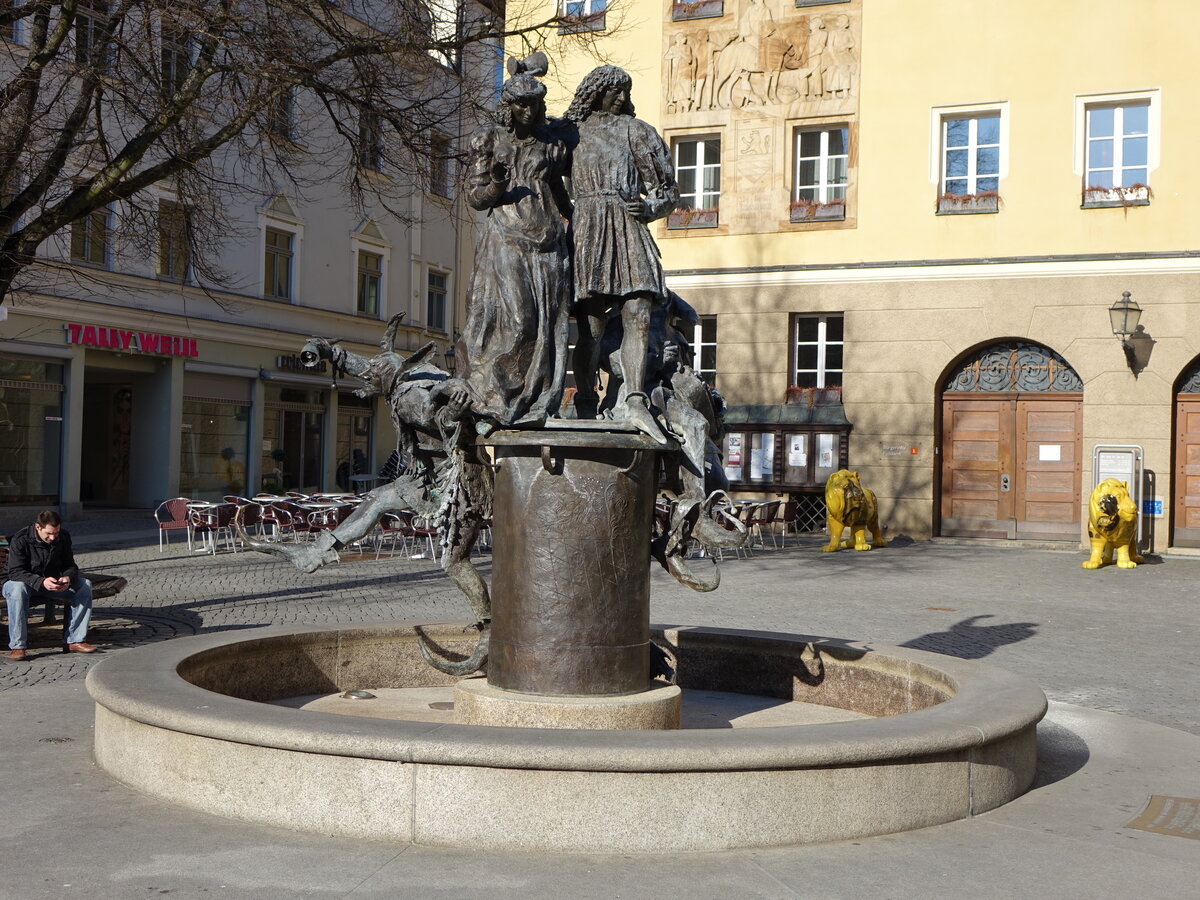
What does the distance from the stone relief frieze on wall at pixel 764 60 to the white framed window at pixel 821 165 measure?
48 cm

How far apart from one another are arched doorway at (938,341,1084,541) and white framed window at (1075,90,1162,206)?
286 cm

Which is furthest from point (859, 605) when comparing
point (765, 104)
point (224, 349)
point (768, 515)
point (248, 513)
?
point (224, 349)

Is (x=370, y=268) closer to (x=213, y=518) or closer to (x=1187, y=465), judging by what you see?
(x=213, y=518)

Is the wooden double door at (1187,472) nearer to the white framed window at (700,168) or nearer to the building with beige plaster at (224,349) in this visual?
the white framed window at (700,168)

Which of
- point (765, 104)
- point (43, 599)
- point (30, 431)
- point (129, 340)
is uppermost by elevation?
point (765, 104)

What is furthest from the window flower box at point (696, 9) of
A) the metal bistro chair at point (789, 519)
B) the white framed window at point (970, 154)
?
the metal bistro chair at point (789, 519)

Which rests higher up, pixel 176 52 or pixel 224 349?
pixel 176 52

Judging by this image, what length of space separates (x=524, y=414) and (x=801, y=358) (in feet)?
62.0

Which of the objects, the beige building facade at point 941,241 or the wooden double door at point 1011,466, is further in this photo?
the wooden double door at point 1011,466

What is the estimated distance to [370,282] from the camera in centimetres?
3409

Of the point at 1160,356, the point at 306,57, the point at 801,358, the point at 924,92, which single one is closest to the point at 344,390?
the point at 801,358

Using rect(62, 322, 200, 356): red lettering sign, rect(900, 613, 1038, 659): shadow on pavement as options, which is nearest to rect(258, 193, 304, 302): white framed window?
rect(62, 322, 200, 356): red lettering sign

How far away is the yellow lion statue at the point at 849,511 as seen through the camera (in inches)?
848

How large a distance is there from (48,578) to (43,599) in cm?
21
